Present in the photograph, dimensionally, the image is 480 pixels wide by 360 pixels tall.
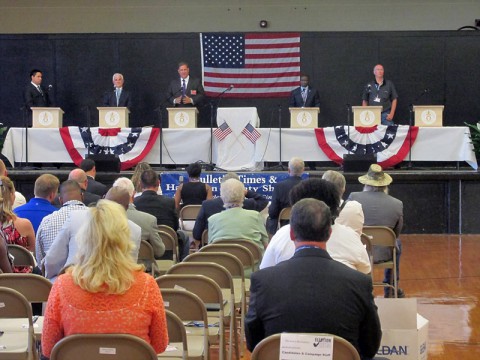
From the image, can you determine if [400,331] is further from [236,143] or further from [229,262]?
[236,143]

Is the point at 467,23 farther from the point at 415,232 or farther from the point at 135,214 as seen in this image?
the point at 135,214

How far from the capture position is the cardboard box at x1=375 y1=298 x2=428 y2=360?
170 inches

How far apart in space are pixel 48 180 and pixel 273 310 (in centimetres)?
350

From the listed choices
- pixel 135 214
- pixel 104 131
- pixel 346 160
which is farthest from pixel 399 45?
pixel 135 214

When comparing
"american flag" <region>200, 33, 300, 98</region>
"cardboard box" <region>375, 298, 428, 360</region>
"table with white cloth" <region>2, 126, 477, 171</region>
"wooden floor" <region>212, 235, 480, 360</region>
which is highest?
"american flag" <region>200, 33, 300, 98</region>

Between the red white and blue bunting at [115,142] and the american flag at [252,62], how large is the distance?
2.99 m

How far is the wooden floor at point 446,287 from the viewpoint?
6355 mm

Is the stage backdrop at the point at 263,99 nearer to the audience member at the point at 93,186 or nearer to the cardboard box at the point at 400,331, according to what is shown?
the audience member at the point at 93,186

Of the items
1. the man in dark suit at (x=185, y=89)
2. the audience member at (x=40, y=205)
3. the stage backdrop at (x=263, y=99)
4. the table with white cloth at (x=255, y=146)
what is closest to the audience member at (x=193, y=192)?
the audience member at (x=40, y=205)

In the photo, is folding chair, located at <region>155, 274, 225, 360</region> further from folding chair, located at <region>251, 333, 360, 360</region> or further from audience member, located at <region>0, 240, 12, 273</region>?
folding chair, located at <region>251, 333, 360, 360</region>

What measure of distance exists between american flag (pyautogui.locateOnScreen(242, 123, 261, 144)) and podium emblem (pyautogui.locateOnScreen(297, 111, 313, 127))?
0.73 metres

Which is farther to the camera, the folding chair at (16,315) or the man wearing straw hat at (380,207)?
the man wearing straw hat at (380,207)

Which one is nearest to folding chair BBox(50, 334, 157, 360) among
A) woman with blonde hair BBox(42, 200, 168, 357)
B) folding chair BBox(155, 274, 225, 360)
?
woman with blonde hair BBox(42, 200, 168, 357)

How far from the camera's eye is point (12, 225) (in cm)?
612
